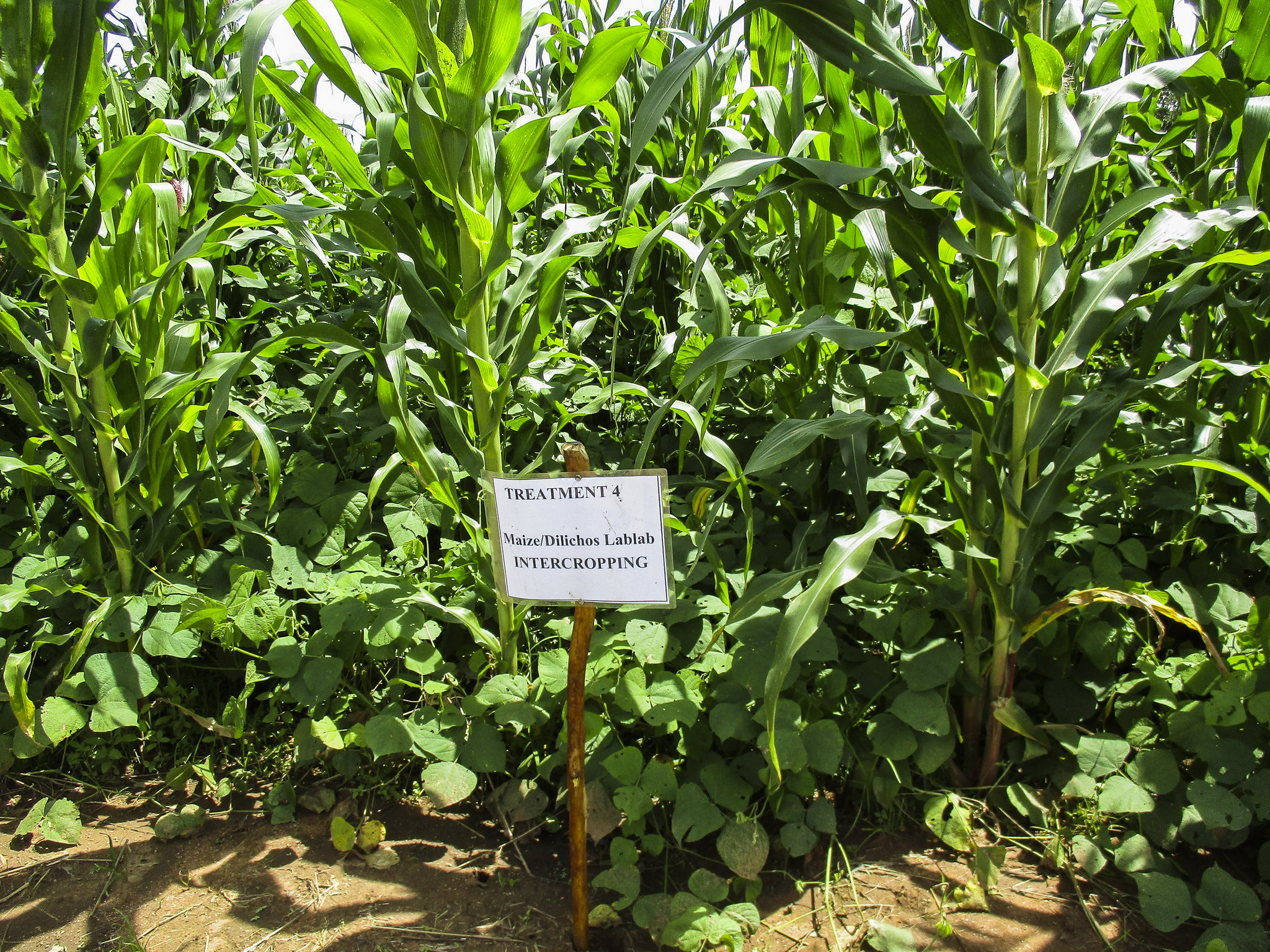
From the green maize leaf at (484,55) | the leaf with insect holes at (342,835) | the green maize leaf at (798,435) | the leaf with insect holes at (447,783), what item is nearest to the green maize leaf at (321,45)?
the green maize leaf at (484,55)

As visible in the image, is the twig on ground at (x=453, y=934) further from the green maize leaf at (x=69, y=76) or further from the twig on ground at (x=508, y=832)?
the green maize leaf at (x=69, y=76)

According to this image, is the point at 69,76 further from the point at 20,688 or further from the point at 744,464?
the point at 744,464

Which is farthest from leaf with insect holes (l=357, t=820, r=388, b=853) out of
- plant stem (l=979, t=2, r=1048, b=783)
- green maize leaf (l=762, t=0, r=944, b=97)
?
green maize leaf (l=762, t=0, r=944, b=97)

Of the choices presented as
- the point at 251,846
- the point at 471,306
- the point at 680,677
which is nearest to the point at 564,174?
the point at 471,306

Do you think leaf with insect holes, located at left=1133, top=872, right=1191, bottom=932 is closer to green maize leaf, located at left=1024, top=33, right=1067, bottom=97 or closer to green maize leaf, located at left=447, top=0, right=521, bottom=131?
green maize leaf, located at left=1024, top=33, right=1067, bottom=97

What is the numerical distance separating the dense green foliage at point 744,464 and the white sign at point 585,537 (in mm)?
195

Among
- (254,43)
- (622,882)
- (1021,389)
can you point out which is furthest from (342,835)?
(1021,389)

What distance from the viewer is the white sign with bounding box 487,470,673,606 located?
1245 millimetres

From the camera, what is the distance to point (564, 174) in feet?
9.50

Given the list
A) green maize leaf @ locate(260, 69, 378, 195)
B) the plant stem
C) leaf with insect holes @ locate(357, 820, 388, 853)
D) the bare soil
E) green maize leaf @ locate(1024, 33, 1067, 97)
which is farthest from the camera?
leaf with insect holes @ locate(357, 820, 388, 853)

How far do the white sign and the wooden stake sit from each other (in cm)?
6

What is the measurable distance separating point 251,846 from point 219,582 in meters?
0.63

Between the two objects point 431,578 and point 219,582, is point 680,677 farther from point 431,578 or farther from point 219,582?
point 219,582

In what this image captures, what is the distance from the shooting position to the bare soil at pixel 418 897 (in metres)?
1.43
